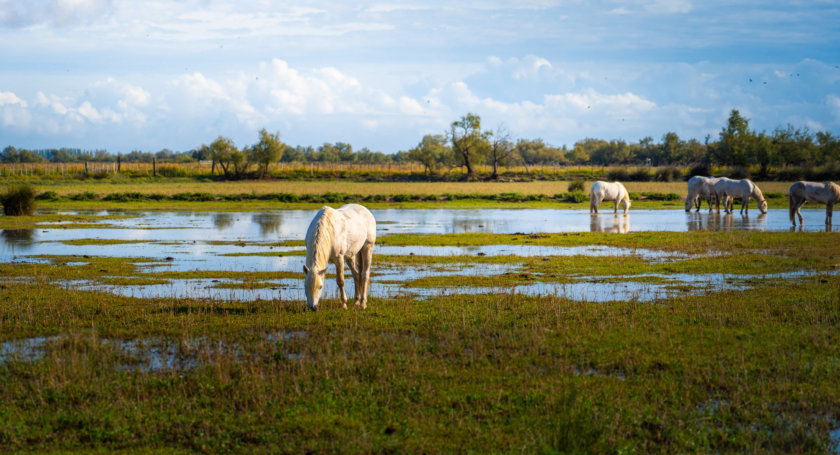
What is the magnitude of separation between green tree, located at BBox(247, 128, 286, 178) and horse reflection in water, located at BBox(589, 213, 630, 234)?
58.1 meters

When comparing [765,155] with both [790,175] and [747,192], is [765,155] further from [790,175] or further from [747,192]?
[747,192]

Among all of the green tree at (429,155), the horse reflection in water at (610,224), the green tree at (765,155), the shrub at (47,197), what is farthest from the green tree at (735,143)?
the shrub at (47,197)

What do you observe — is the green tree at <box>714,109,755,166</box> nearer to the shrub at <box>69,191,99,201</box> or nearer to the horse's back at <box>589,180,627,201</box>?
the horse's back at <box>589,180,627,201</box>

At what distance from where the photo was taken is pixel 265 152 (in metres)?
90.0

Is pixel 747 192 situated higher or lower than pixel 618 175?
lower

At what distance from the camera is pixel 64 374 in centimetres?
808

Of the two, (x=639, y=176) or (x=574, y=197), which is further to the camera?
(x=639, y=176)

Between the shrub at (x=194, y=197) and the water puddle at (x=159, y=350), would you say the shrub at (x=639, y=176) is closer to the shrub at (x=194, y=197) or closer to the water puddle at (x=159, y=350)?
the shrub at (x=194, y=197)

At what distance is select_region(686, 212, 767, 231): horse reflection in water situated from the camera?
1172 inches

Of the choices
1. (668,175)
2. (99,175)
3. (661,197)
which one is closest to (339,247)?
(661,197)

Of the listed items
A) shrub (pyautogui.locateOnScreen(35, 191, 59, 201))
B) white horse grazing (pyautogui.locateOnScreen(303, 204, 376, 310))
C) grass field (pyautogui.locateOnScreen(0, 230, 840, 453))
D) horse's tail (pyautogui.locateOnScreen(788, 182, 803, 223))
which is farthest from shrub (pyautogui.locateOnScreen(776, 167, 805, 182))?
white horse grazing (pyautogui.locateOnScreen(303, 204, 376, 310))

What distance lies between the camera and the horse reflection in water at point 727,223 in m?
29.8

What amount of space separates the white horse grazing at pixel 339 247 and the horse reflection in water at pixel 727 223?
20830 millimetres

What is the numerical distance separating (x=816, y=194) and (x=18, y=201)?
3941cm
